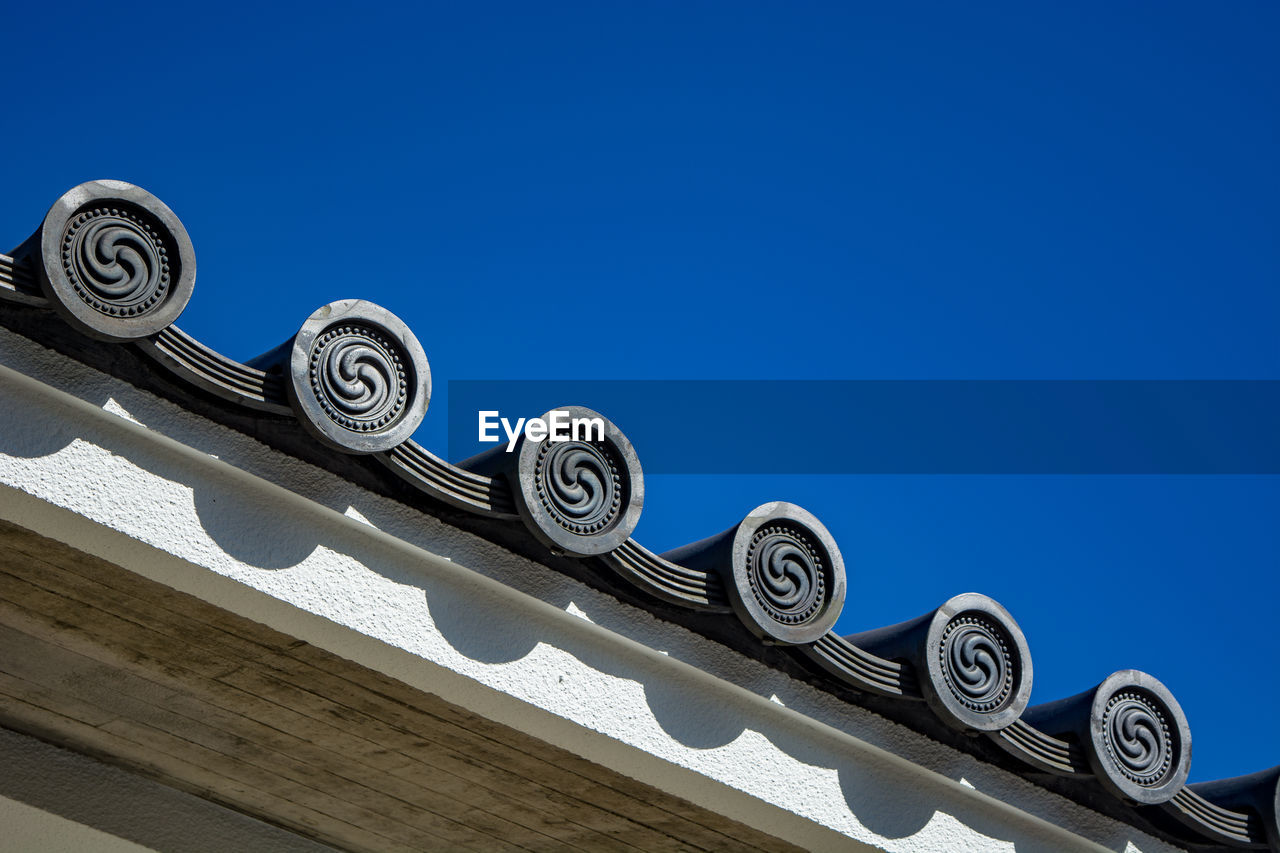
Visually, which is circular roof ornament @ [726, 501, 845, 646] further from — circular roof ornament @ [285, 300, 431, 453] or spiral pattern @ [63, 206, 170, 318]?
spiral pattern @ [63, 206, 170, 318]

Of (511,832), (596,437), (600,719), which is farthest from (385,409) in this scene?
(511,832)

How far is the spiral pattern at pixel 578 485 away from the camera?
268cm

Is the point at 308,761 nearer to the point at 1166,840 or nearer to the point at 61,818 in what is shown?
the point at 61,818

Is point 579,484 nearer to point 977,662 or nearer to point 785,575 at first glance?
point 785,575

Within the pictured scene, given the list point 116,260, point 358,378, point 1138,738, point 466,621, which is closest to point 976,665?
point 1138,738

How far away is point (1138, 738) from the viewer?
3352 millimetres

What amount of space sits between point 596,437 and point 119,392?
969mm

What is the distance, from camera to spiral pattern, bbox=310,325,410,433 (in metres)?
2.49

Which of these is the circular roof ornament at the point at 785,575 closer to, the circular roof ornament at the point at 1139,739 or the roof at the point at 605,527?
the roof at the point at 605,527

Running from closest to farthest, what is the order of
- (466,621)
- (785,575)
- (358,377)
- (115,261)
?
(115,261)
(358,377)
(466,621)
(785,575)

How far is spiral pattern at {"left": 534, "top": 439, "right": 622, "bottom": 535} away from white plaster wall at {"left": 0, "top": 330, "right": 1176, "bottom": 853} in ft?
0.53

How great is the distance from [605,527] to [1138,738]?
5.41 feet

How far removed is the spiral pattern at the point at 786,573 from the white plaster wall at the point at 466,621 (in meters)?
0.17

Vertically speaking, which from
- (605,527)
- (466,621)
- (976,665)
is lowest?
(466,621)
